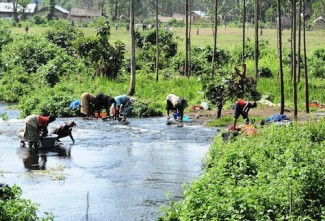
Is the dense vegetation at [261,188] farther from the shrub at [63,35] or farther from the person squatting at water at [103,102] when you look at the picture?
the shrub at [63,35]

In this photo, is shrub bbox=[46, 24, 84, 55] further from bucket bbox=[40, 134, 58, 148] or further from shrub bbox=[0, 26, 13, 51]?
bucket bbox=[40, 134, 58, 148]

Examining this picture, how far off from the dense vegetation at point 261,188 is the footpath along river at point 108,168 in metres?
1.72

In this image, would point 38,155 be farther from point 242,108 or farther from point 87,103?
point 87,103

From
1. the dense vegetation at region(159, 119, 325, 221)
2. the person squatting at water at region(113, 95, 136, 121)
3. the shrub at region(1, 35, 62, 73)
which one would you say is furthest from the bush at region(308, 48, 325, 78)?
the dense vegetation at region(159, 119, 325, 221)

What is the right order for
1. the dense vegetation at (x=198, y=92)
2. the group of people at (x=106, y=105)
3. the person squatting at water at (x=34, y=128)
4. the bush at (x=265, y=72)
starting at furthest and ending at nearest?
the bush at (x=265, y=72), the group of people at (x=106, y=105), the person squatting at water at (x=34, y=128), the dense vegetation at (x=198, y=92)

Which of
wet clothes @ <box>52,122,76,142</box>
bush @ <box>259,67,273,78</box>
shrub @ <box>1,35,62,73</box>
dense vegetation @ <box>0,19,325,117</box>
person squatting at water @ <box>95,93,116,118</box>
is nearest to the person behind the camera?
wet clothes @ <box>52,122,76,142</box>

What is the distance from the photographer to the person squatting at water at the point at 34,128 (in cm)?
2203

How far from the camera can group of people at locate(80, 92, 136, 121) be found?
29.4 meters

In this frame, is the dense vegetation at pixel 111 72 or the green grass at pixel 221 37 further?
the green grass at pixel 221 37

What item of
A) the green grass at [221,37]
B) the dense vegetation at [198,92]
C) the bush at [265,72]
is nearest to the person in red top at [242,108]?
the dense vegetation at [198,92]

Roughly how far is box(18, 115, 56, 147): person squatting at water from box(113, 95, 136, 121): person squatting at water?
690cm

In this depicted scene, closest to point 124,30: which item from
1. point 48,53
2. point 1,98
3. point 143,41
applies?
point 143,41

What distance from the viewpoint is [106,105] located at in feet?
98.2

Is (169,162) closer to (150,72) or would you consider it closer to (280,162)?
(280,162)
